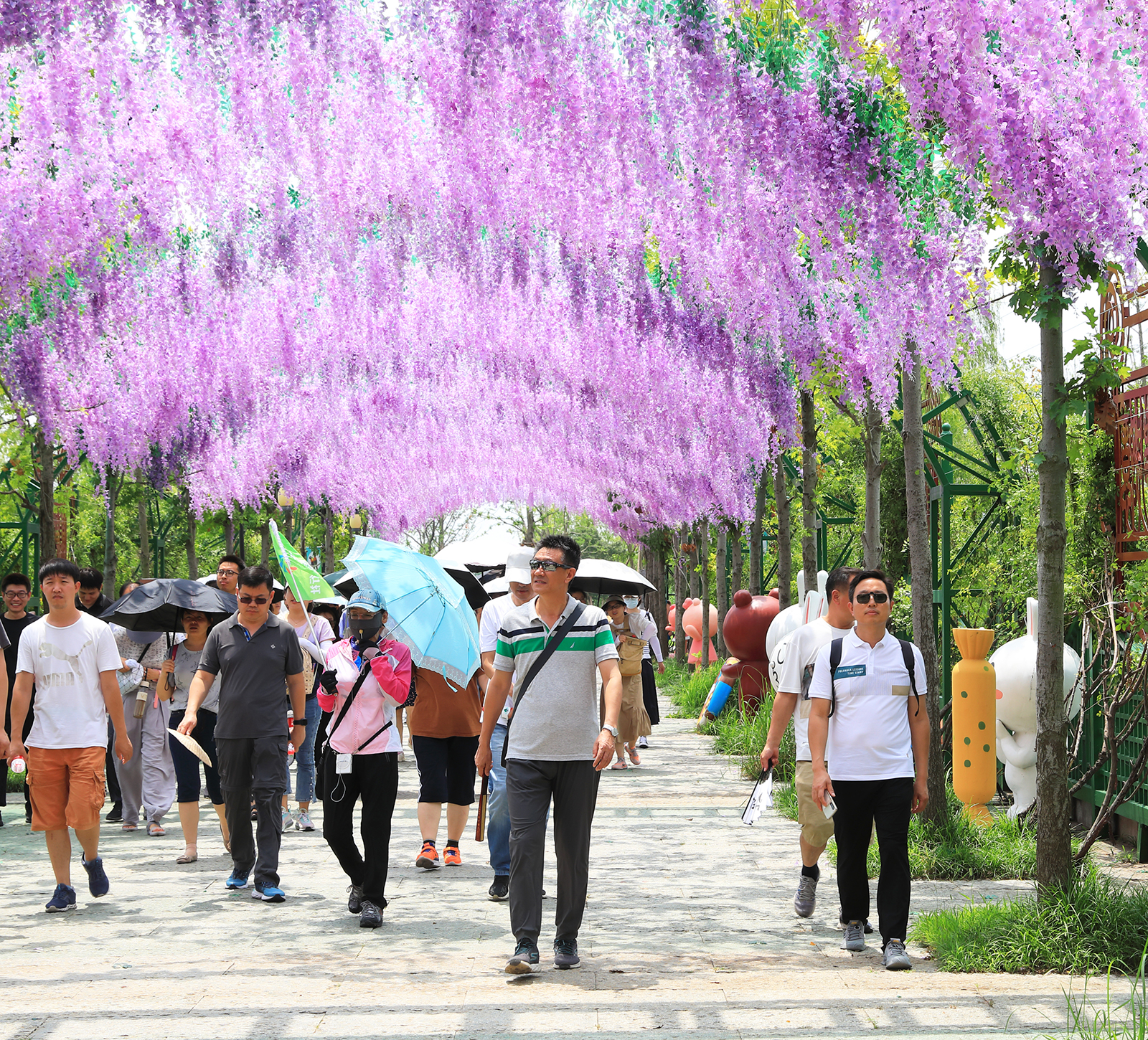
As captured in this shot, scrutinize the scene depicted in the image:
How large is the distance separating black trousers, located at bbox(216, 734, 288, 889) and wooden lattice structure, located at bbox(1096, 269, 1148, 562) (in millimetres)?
5063

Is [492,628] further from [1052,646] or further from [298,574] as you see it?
[1052,646]

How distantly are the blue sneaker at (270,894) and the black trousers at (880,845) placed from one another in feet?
9.65

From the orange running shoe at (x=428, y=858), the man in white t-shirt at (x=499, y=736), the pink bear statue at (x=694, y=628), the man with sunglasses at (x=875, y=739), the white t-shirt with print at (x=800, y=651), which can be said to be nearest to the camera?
the man with sunglasses at (x=875, y=739)

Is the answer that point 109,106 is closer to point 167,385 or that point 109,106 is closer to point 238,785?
point 238,785

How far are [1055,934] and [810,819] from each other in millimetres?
1389

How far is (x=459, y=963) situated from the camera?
19.0 ft

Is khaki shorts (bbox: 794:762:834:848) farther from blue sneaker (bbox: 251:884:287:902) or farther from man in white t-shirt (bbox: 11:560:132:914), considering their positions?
man in white t-shirt (bbox: 11:560:132:914)

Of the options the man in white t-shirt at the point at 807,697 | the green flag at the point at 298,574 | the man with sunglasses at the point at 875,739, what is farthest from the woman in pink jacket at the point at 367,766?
the man with sunglasses at the point at 875,739

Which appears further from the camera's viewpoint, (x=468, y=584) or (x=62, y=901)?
(x=468, y=584)

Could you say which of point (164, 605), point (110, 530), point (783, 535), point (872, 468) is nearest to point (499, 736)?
point (164, 605)

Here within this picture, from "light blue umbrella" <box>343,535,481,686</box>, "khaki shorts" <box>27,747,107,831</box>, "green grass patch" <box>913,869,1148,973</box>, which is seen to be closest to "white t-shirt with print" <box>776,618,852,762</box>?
"green grass patch" <box>913,869,1148,973</box>

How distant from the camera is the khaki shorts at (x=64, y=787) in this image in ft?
22.9

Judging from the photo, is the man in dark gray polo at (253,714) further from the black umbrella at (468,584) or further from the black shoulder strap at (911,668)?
the black umbrella at (468,584)

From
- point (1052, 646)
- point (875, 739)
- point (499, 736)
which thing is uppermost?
point (1052, 646)
